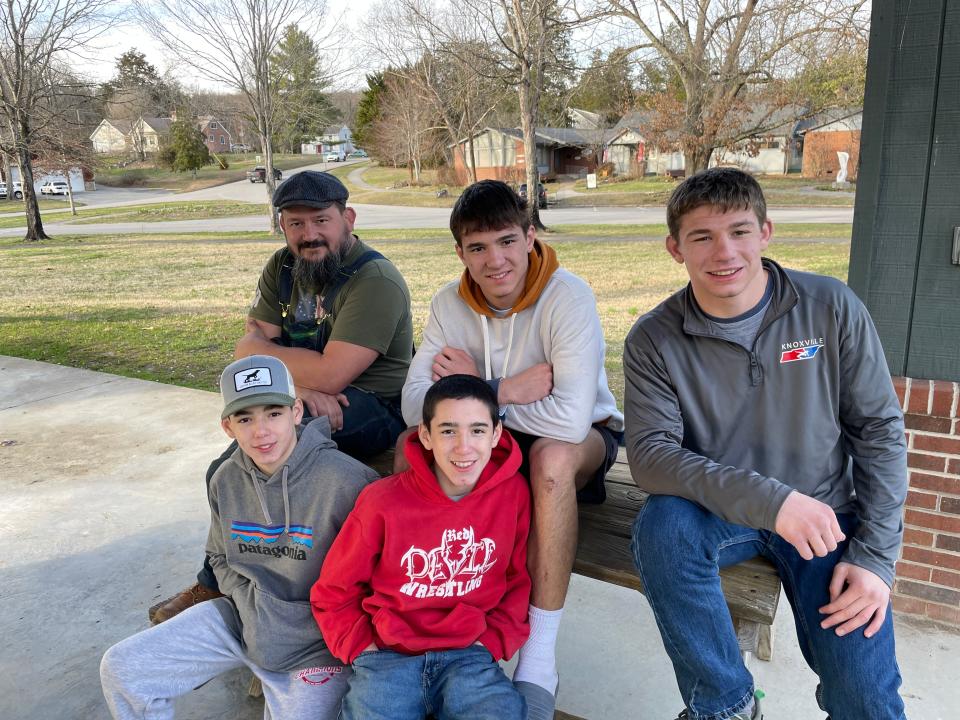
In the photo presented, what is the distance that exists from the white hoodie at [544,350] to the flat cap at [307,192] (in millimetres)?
667

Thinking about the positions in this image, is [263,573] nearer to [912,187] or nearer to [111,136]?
[912,187]

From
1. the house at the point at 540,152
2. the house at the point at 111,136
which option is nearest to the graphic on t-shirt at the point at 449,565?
the house at the point at 540,152

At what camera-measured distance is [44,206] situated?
128 feet

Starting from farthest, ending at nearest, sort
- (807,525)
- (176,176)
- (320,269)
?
(176,176), (320,269), (807,525)

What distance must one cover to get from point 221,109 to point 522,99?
10.7m

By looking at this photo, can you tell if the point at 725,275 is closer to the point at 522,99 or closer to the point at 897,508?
the point at 897,508

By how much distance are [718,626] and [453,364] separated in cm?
111

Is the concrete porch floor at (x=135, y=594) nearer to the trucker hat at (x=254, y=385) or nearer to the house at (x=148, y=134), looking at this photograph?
the trucker hat at (x=254, y=385)

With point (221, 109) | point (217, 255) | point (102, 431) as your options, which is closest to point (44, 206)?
point (221, 109)

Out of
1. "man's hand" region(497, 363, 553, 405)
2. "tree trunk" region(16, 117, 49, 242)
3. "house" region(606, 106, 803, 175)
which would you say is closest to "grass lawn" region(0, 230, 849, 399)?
"tree trunk" region(16, 117, 49, 242)

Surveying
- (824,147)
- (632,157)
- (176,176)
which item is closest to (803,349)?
(824,147)

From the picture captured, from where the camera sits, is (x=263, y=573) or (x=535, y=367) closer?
(x=263, y=573)

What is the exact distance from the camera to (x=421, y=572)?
2010mm

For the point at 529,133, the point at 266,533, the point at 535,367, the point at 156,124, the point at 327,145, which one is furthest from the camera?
the point at 327,145
